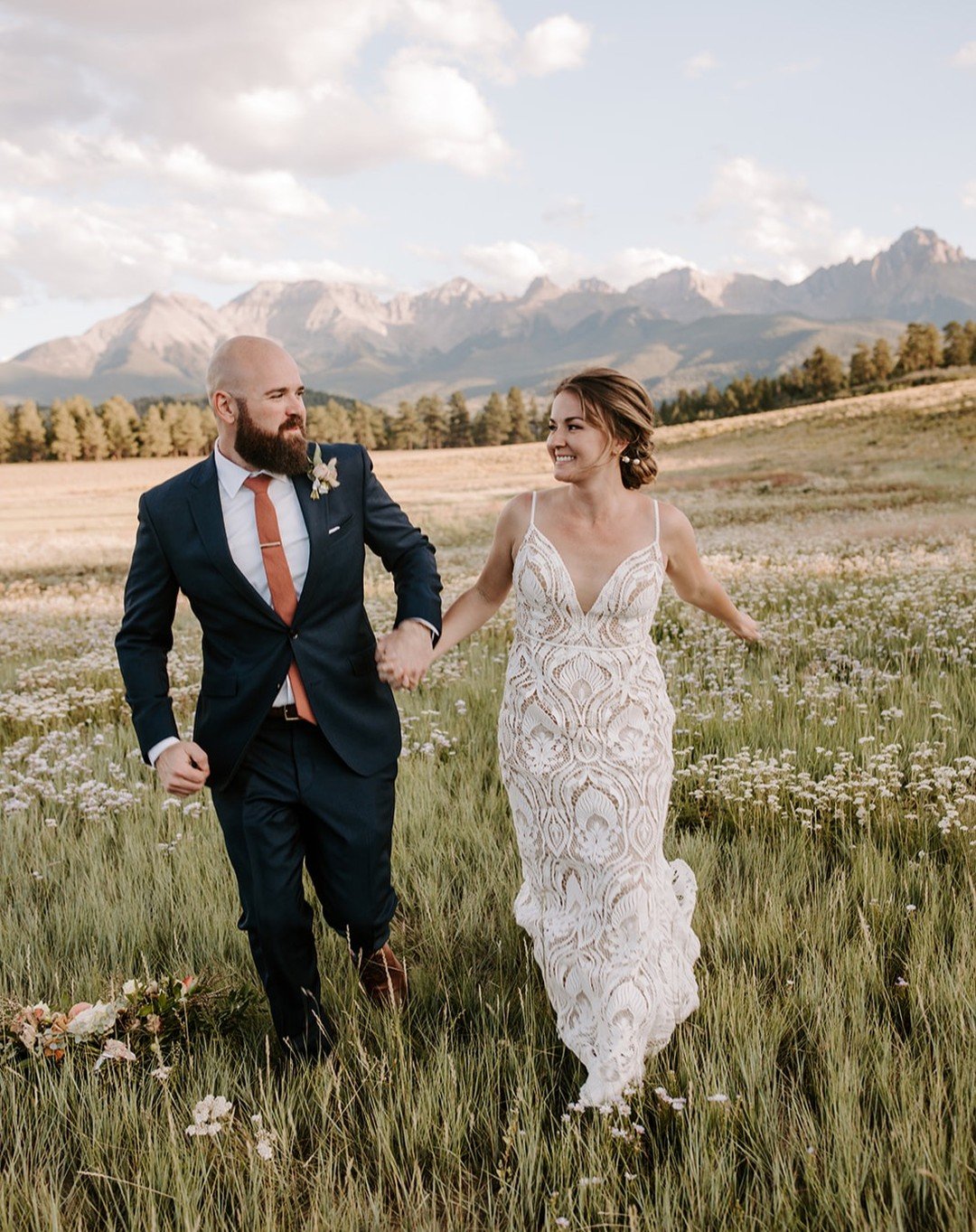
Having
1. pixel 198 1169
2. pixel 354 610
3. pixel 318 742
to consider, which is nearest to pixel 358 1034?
pixel 198 1169

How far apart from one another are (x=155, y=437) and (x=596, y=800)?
117m

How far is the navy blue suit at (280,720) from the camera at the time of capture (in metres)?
3.57

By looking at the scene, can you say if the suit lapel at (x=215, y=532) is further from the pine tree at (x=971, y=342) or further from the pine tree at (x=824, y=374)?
the pine tree at (x=971, y=342)

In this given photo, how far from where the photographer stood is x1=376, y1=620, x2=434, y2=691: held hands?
365cm

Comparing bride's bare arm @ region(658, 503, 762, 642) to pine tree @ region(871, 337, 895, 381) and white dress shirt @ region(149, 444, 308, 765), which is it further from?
pine tree @ region(871, 337, 895, 381)

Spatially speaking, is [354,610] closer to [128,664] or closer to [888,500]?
[128,664]

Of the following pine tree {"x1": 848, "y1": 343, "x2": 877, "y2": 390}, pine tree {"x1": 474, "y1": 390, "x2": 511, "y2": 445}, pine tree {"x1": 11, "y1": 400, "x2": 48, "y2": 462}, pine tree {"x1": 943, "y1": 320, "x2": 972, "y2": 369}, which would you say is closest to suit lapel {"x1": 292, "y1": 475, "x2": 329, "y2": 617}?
pine tree {"x1": 848, "y1": 343, "x2": 877, "y2": 390}

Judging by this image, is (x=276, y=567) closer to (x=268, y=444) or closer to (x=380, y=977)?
(x=268, y=444)

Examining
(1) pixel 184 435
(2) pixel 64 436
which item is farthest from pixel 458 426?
(2) pixel 64 436

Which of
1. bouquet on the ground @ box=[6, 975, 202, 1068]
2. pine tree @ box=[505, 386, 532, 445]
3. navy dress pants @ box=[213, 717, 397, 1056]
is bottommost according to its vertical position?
bouquet on the ground @ box=[6, 975, 202, 1068]

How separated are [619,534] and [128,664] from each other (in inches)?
84.0

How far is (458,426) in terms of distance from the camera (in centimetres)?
13875

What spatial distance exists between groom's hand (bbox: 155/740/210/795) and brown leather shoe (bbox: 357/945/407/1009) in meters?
1.13

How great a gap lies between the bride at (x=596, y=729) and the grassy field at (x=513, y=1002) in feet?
0.85
